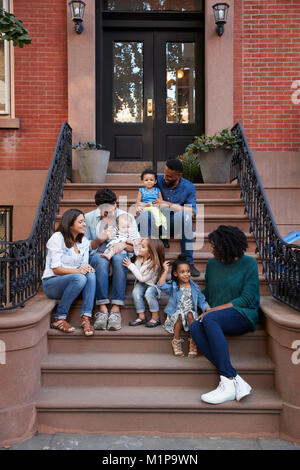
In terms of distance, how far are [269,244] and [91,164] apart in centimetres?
331

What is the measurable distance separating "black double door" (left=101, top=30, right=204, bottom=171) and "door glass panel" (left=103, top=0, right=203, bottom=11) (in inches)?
15.7

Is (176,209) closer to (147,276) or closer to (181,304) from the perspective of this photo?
(147,276)

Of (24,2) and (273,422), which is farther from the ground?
(24,2)

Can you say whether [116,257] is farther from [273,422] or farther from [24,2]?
[24,2]

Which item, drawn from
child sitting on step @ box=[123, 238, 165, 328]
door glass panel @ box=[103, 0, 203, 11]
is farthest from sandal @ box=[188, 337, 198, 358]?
door glass panel @ box=[103, 0, 203, 11]

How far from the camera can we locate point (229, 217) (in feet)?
19.4

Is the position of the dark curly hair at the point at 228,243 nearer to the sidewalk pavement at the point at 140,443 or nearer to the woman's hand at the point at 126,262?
the woman's hand at the point at 126,262

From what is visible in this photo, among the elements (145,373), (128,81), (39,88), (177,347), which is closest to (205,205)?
(177,347)

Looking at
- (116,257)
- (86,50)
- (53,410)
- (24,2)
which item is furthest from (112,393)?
(24,2)

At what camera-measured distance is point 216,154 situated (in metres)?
6.79

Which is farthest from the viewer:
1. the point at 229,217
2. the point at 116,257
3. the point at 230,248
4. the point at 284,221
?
the point at 284,221

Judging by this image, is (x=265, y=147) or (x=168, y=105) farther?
(x=168, y=105)

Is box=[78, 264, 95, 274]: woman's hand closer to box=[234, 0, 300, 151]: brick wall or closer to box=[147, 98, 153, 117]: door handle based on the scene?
box=[234, 0, 300, 151]: brick wall
